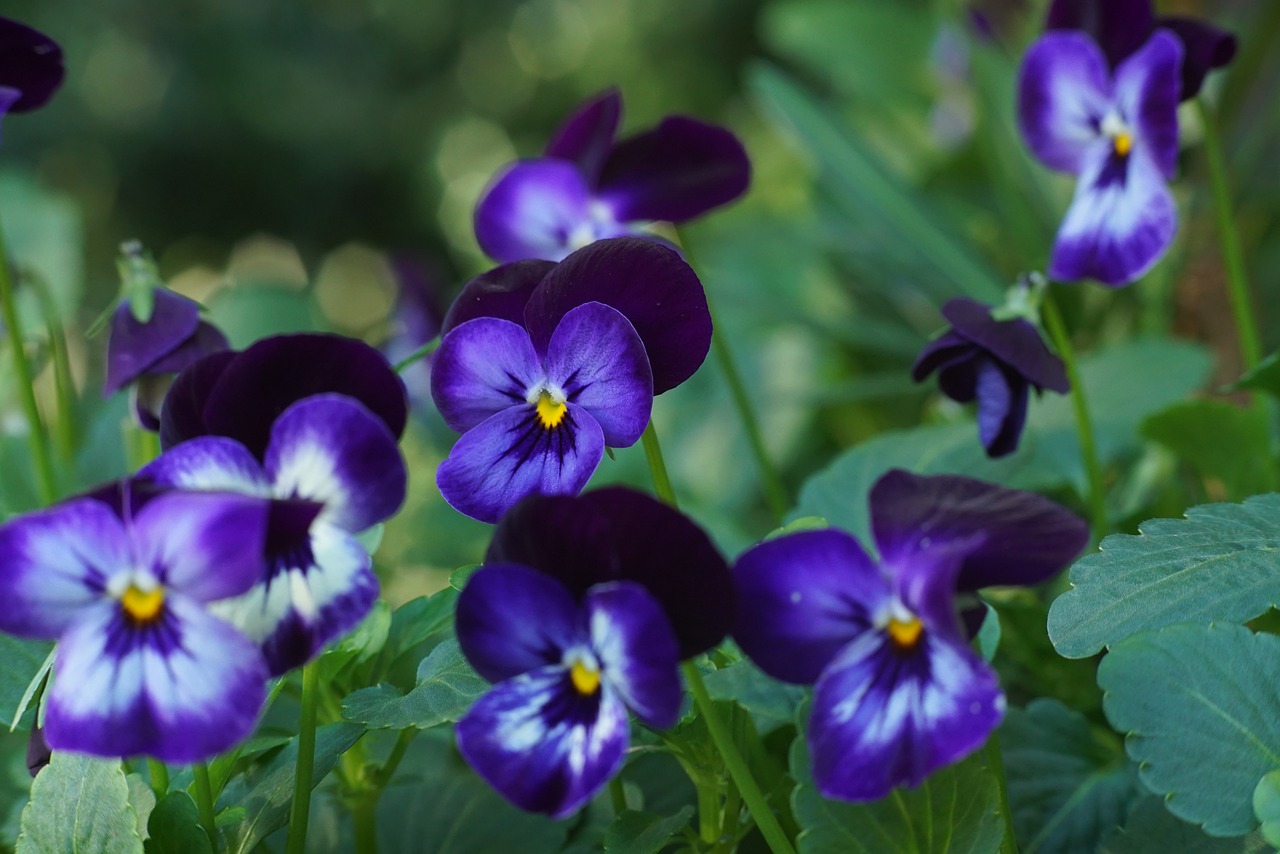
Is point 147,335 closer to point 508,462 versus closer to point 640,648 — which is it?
point 508,462

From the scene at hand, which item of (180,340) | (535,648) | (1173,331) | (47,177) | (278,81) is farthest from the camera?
(278,81)

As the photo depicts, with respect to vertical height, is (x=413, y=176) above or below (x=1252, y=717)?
above

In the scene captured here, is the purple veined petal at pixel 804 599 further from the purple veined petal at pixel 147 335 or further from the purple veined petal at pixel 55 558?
the purple veined petal at pixel 147 335

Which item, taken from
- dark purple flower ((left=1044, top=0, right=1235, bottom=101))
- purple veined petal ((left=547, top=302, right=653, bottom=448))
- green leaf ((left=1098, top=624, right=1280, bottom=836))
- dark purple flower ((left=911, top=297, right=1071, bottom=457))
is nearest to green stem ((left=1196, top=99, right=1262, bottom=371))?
dark purple flower ((left=1044, top=0, right=1235, bottom=101))

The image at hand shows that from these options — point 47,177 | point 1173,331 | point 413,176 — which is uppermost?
point 47,177

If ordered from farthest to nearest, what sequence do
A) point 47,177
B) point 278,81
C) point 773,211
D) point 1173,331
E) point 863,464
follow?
point 278,81 < point 47,177 < point 773,211 < point 1173,331 < point 863,464

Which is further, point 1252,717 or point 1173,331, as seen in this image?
point 1173,331

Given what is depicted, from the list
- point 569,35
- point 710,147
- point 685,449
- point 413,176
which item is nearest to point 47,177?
point 413,176

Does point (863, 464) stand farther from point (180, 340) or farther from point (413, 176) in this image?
point (413, 176)
